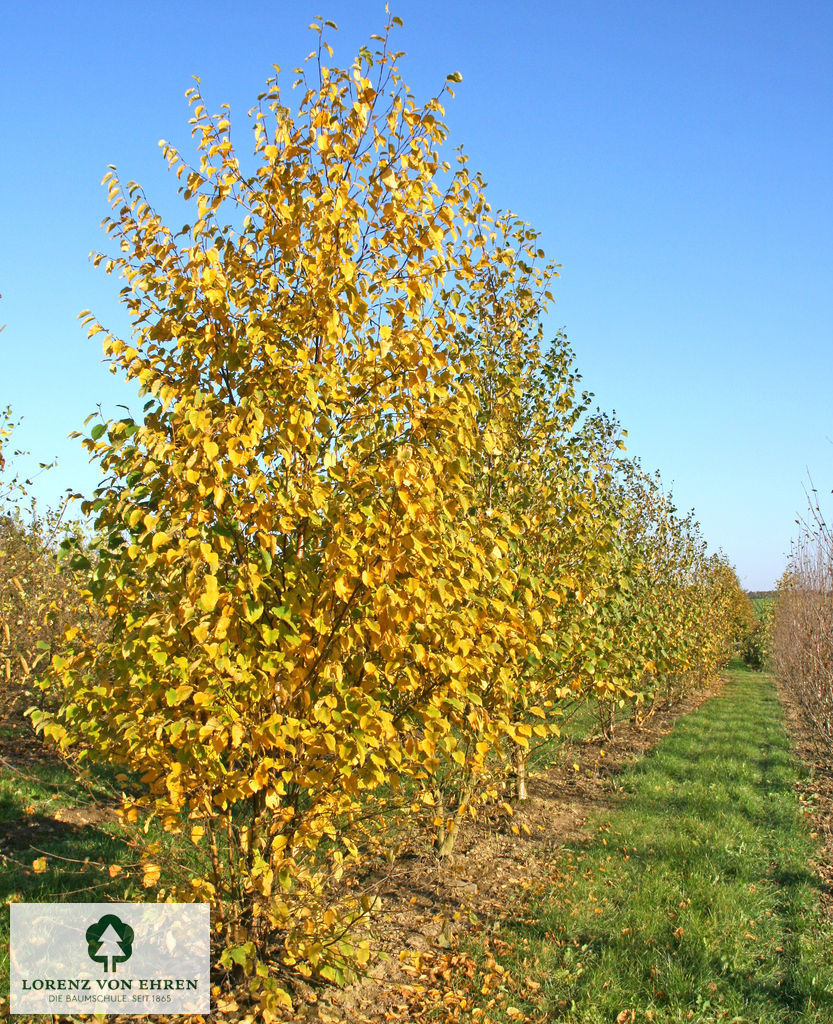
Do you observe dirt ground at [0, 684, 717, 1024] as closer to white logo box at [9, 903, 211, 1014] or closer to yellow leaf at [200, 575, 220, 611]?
white logo box at [9, 903, 211, 1014]

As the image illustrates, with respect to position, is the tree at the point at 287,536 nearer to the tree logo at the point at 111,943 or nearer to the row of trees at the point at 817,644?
the tree logo at the point at 111,943

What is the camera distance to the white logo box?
126 inches

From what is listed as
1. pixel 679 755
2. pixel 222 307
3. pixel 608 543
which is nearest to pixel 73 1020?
pixel 222 307

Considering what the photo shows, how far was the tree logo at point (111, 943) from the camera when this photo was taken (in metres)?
3.55

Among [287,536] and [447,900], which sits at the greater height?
[287,536]

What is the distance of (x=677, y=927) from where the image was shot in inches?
171

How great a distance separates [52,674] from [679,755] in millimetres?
9386

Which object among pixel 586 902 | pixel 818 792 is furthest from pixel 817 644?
pixel 586 902

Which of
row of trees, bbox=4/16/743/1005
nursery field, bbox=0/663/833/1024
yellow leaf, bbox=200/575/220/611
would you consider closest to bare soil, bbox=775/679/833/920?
nursery field, bbox=0/663/833/1024

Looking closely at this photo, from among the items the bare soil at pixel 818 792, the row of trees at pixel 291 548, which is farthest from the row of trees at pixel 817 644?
the row of trees at pixel 291 548

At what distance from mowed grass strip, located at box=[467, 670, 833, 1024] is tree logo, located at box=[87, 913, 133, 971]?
1.86 meters

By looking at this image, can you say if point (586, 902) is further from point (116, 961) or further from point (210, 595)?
point (210, 595)

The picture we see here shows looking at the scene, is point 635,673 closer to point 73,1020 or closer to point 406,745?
point 406,745

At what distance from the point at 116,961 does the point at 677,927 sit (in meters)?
3.29
